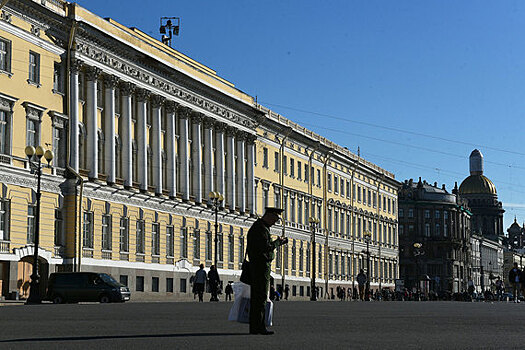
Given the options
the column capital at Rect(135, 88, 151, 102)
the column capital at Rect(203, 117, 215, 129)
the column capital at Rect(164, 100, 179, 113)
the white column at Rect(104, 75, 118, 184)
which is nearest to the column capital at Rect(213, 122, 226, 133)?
the column capital at Rect(203, 117, 215, 129)

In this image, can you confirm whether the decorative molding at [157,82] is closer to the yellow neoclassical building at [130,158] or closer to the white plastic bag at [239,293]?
the yellow neoclassical building at [130,158]

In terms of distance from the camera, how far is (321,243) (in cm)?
9762

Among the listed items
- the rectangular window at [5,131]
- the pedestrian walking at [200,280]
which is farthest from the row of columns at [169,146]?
the pedestrian walking at [200,280]

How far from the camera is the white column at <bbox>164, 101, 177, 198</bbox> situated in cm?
6500

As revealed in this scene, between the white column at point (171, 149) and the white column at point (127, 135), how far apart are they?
5.54 m

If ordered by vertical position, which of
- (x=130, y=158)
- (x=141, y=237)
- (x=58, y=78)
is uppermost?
(x=58, y=78)

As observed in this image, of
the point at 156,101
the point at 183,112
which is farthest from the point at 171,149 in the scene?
the point at 156,101

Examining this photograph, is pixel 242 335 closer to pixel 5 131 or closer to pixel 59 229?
pixel 5 131

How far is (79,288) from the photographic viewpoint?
139ft

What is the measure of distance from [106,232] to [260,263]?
42.2 meters

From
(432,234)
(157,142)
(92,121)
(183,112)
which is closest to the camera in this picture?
(92,121)

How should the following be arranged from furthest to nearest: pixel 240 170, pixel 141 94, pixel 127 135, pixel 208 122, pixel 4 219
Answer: pixel 240 170, pixel 208 122, pixel 141 94, pixel 127 135, pixel 4 219

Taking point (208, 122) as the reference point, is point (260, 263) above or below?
below

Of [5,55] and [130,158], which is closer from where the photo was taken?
[5,55]
